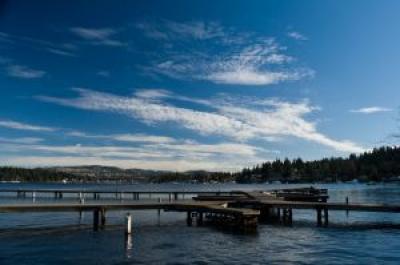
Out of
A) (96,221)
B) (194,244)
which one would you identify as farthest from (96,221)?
(194,244)

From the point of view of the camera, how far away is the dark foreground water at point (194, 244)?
104 ft

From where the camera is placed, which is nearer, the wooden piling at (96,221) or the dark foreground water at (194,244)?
the dark foreground water at (194,244)

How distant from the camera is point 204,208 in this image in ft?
166

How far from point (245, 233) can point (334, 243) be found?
8252mm

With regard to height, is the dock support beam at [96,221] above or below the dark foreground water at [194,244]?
above

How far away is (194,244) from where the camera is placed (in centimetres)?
3788

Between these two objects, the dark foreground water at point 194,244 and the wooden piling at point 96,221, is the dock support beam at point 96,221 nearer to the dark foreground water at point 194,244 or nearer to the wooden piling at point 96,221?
the wooden piling at point 96,221

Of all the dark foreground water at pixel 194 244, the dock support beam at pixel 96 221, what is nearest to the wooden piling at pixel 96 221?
the dock support beam at pixel 96 221

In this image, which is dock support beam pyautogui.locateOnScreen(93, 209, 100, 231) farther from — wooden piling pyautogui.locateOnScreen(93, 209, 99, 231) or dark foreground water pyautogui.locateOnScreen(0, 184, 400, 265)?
dark foreground water pyautogui.locateOnScreen(0, 184, 400, 265)

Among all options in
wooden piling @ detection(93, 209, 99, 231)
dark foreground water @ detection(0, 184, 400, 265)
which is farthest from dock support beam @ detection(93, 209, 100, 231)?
dark foreground water @ detection(0, 184, 400, 265)

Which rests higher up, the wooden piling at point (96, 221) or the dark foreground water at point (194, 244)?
the wooden piling at point (96, 221)

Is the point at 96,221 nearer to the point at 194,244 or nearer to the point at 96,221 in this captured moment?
the point at 96,221

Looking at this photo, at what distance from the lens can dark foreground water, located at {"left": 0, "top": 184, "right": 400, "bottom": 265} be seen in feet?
104

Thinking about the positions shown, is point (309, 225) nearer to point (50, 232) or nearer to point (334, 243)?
point (334, 243)
